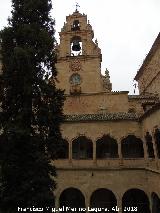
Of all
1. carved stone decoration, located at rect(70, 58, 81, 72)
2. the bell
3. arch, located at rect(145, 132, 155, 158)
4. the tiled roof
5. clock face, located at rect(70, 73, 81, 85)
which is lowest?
arch, located at rect(145, 132, 155, 158)

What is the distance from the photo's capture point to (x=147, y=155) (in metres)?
19.0

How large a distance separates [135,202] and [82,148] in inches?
220

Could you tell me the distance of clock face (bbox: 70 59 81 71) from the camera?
82.1 feet

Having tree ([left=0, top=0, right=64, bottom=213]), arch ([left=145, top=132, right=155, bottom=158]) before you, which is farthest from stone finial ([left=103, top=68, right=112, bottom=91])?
tree ([left=0, top=0, right=64, bottom=213])

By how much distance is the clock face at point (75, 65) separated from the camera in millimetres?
25031

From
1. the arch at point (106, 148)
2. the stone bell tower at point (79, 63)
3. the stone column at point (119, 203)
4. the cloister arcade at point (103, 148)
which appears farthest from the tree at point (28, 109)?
the stone bell tower at point (79, 63)

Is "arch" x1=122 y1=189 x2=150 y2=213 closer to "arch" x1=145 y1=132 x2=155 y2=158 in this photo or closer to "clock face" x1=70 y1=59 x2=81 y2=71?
"arch" x1=145 y1=132 x2=155 y2=158

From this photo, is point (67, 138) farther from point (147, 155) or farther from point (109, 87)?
point (109, 87)

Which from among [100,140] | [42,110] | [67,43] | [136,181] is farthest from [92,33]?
[42,110]

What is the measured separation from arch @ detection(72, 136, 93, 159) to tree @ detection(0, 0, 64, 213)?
366 inches

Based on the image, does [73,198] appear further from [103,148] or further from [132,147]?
[132,147]

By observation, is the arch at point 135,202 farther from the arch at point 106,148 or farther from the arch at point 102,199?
the arch at point 106,148

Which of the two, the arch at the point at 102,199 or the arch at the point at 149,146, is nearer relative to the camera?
the arch at the point at 149,146

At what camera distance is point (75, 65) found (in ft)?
82.4
